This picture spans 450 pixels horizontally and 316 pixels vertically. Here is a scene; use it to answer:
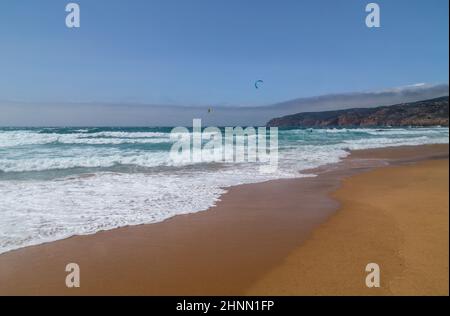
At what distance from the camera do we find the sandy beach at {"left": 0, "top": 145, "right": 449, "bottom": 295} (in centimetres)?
309

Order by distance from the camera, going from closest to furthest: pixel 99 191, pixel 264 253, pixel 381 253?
pixel 381 253 < pixel 264 253 < pixel 99 191

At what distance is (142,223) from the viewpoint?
5.45m

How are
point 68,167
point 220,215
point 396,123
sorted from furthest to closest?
point 68,167
point 220,215
point 396,123

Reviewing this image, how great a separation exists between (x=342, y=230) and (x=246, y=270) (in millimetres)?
1836

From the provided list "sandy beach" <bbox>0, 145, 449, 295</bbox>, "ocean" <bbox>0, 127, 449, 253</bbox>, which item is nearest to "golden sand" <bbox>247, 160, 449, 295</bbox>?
"sandy beach" <bbox>0, 145, 449, 295</bbox>

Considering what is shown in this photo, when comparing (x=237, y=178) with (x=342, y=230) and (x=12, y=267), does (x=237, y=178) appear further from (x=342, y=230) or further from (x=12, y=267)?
(x=12, y=267)

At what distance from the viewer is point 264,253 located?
13.3 ft
